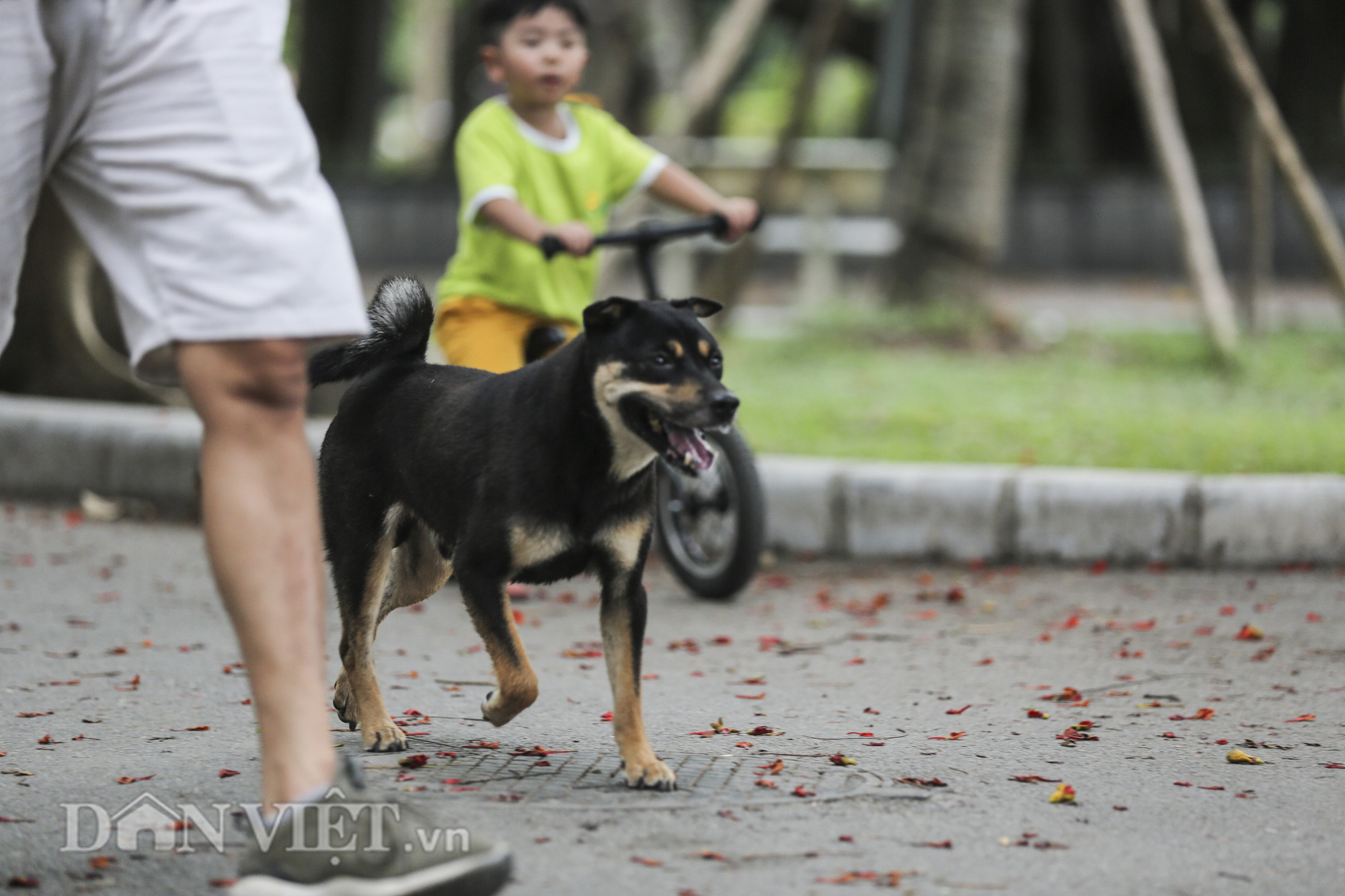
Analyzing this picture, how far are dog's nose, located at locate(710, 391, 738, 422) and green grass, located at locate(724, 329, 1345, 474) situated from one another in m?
3.59

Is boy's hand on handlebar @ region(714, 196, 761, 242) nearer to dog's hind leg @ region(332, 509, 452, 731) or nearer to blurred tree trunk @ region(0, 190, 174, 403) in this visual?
dog's hind leg @ region(332, 509, 452, 731)

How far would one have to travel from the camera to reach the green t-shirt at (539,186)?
518 cm

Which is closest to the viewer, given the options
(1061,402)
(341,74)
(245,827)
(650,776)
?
(245,827)

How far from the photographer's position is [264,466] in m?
2.57

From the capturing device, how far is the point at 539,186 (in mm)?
5281

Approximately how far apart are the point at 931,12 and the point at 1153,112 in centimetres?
272

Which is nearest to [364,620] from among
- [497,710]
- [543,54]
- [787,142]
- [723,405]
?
[497,710]

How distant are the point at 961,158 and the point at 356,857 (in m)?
8.71

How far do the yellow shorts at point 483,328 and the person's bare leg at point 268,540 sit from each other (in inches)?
102

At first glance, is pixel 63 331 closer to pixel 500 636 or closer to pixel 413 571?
pixel 413 571

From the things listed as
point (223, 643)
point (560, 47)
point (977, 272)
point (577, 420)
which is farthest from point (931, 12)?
point (577, 420)

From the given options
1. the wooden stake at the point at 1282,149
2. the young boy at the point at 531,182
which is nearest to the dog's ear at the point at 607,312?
the young boy at the point at 531,182

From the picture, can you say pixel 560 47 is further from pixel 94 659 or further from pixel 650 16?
pixel 650 16

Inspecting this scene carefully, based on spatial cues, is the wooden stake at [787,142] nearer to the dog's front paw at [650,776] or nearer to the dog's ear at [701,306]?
the dog's ear at [701,306]
